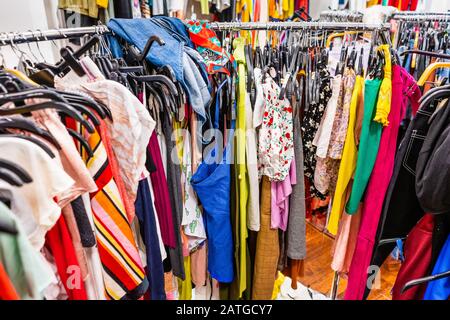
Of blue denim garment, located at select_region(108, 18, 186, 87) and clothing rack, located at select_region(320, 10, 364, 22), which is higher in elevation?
clothing rack, located at select_region(320, 10, 364, 22)

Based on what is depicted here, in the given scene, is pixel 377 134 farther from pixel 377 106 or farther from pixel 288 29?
pixel 288 29

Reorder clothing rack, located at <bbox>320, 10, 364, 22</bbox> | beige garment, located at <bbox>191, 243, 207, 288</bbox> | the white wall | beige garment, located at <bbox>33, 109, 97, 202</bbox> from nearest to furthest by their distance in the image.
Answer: beige garment, located at <bbox>33, 109, 97, 202</bbox>, beige garment, located at <bbox>191, 243, 207, 288</bbox>, the white wall, clothing rack, located at <bbox>320, 10, 364, 22</bbox>

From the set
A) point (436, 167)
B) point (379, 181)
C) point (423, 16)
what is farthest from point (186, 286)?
point (423, 16)

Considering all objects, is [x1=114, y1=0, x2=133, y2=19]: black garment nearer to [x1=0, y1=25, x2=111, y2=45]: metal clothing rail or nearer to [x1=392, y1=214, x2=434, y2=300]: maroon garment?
[x1=0, y1=25, x2=111, y2=45]: metal clothing rail

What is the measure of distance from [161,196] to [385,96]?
75 centimetres

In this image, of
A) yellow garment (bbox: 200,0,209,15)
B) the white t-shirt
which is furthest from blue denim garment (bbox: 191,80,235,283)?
yellow garment (bbox: 200,0,209,15)

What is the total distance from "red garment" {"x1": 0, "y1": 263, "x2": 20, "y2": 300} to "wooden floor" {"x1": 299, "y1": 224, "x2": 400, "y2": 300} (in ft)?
5.70

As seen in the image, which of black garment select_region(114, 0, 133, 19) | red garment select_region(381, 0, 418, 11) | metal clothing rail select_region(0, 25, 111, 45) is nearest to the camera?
metal clothing rail select_region(0, 25, 111, 45)

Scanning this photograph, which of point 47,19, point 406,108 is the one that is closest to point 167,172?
point 406,108

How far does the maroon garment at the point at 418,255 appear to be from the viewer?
80cm

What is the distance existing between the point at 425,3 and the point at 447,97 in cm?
279

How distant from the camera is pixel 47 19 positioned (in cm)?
177

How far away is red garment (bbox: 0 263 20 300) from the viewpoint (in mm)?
330

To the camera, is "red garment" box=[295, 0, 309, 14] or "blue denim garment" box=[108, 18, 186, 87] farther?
"red garment" box=[295, 0, 309, 14]
